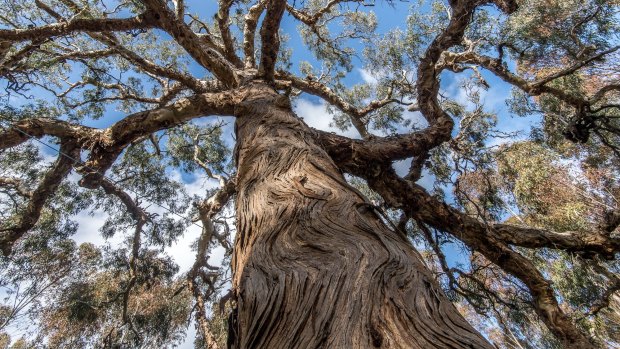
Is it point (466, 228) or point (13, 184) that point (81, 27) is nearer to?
point (13, 184)

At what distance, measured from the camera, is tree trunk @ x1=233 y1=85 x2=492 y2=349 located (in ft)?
2.77

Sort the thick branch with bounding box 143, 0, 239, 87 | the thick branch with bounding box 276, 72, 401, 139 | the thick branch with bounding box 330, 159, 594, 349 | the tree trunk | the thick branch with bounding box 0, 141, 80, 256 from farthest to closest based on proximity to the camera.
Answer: the thick branch with bounding box 276, 72, 401, 139 < the thick branch with bounding box 143, 0, 239, 87 < the thick branch with bounding box 0, 141, 80, 256 < the thick branch with bounding box 330, 159, 594, 349 < the tree trunk

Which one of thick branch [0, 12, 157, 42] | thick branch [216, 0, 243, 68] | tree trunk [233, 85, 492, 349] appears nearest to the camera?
tree trunk [233, 85, 492, 349]

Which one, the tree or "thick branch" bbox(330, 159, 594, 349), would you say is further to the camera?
"thick branch" bbox(330, 159, 594, 349)

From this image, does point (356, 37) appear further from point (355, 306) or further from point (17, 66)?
point (355, 306)

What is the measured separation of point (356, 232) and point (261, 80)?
3.07 meters

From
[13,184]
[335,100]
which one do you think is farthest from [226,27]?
[13,184]

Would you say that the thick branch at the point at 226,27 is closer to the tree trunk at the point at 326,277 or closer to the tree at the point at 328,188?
the tree at the point at 328,188

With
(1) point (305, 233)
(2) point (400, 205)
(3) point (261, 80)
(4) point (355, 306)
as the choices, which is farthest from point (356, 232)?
(3) point (261, 80)

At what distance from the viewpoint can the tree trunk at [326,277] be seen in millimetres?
844

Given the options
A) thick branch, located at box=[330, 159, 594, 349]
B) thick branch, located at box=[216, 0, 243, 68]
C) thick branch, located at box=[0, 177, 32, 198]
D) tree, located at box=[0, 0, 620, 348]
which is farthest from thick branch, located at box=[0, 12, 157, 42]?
thick branch, located at box=[0, 177, 32, 198]

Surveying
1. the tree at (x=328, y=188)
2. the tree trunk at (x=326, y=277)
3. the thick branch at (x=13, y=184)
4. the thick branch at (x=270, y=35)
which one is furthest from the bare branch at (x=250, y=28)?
the thick branch at (x=13, y=184)

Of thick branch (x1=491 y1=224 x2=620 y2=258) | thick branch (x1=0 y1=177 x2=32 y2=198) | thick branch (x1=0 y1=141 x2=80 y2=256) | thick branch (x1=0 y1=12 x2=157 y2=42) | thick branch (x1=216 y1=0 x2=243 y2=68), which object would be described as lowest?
thick branch (x1=0 y1=141 x2=80 y2=256)

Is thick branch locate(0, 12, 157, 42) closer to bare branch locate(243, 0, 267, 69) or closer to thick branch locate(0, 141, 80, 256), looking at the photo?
thick branch locate(0, 141, 80, 256)
